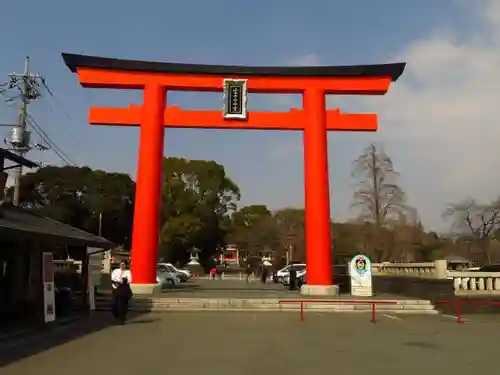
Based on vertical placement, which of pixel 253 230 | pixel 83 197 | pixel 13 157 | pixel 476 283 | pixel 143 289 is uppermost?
pixel 83 197

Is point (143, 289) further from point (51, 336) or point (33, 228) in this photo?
point (33, 228)

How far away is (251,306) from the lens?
70.2 feet

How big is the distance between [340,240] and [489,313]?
34916 mm

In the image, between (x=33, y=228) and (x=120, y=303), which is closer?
(x=33, y=228)

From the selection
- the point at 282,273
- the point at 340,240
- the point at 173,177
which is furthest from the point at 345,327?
the point at 173,177

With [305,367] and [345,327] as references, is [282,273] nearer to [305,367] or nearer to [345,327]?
[345,327]

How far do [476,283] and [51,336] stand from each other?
15.9m

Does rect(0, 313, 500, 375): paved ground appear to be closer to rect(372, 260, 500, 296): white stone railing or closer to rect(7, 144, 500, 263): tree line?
rect(372, 260, 500, 296): white stone railing

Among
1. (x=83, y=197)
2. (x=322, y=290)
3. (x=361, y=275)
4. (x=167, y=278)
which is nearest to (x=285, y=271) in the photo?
(x=167, y=278)

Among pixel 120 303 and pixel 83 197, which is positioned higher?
pixel 83 197

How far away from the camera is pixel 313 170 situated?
24.5 meters

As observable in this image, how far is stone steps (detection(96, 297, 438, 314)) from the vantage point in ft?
68.1

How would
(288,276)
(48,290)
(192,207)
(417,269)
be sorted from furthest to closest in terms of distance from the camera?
(192,207) < (288,276) < (417,269) < (48,290)

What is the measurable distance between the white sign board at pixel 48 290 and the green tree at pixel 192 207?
148 feet
